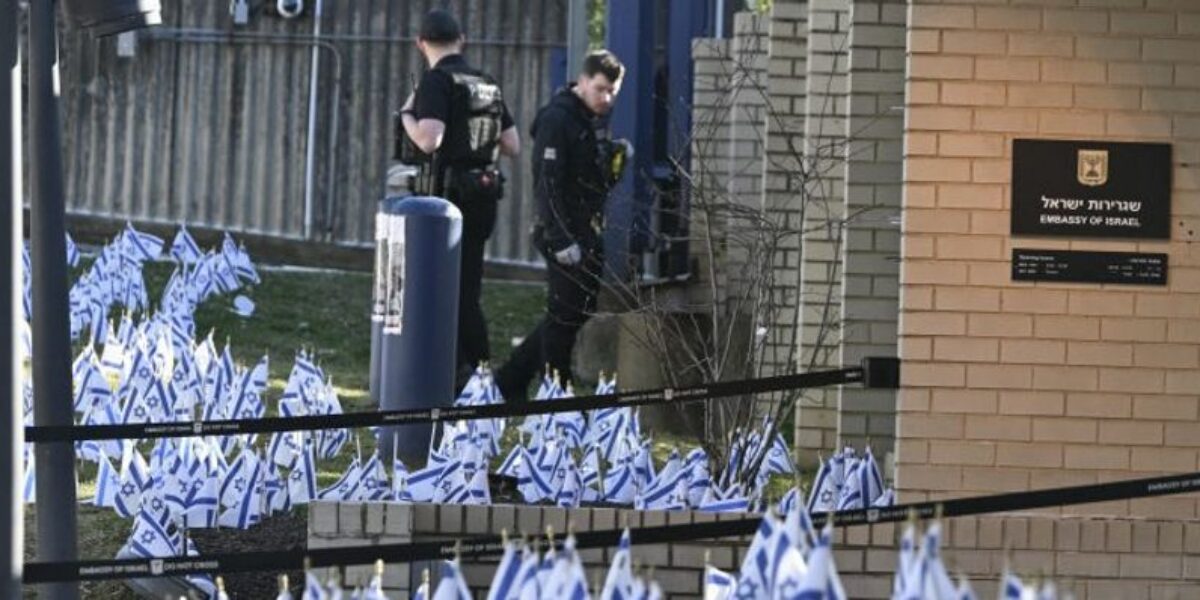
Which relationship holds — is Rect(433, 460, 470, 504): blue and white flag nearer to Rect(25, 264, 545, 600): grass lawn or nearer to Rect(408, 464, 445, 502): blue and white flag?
Rect(408, 464, 445, 502): blue and white flag

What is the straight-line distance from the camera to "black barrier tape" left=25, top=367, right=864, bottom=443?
8.31 metres

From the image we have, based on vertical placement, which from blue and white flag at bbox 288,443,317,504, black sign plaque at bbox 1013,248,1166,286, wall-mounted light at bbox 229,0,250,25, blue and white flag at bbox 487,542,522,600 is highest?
wall-mounted light at bbox 229,0,250,25

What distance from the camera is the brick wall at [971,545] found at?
318 inches

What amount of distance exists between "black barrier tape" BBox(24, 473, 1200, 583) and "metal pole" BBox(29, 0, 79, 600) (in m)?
0.44

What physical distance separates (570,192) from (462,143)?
0.55m

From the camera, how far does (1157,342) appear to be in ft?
26.5

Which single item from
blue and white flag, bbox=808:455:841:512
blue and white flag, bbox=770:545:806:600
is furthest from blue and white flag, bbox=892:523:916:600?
blue and white flag, bbox=808:455:841:512

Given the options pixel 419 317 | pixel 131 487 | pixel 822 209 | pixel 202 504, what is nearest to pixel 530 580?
pixel 202 504

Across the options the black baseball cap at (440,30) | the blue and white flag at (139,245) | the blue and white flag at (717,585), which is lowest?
the blue and white flag at (717,585)

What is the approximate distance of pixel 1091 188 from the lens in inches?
317

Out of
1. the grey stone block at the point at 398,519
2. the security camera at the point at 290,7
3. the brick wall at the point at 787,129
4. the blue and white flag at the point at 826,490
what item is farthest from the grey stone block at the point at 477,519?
the security camera at the point at 290,7

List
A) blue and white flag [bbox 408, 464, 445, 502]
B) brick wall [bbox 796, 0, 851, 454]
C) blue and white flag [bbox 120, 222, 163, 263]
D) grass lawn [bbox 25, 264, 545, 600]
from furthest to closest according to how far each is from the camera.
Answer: blue and white flag [bbox 120, 222, 163, 263], grass lawn [bbox 25, 264, 545, 600], brick wall [bbox 796, 0, 851, 454], blue and white flag [bbox 408, 464, 445, 502]

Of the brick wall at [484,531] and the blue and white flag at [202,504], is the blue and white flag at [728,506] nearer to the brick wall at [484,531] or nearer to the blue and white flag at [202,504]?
the brick wall at [484,531]

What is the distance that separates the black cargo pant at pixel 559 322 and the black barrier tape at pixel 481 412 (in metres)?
4.76
